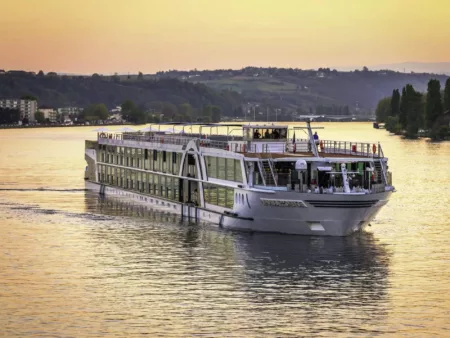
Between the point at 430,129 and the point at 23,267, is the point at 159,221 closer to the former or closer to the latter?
the point at 23,267

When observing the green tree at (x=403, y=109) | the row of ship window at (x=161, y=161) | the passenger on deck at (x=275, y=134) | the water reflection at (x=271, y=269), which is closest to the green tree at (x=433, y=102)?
the green tree at (x=403, y=109)

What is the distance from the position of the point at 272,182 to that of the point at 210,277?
31.0 feet

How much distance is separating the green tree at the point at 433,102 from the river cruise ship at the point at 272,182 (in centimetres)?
11386

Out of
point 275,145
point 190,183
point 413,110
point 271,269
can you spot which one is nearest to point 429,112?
point 413,110

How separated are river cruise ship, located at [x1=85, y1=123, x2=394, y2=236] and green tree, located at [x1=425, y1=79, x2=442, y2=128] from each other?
114m

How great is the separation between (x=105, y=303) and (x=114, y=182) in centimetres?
3644

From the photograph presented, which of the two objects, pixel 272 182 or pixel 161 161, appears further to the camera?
pixel 161 161

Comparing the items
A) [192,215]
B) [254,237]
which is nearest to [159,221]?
[192,215]

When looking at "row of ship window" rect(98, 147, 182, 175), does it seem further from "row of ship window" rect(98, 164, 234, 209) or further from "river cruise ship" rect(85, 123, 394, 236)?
"row of ship window" rect(98, 164, 234, 209)

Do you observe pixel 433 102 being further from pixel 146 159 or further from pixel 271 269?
pixel 271 269

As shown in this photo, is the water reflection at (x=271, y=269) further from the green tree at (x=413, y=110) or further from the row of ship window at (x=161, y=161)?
the green tree at (x=413, y=110)

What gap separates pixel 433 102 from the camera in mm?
173000

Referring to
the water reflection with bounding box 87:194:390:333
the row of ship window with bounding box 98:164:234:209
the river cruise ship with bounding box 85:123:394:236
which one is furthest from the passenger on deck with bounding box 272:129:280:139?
the water reflection with bounding box 87:194:390:333

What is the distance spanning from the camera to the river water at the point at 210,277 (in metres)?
34.1
